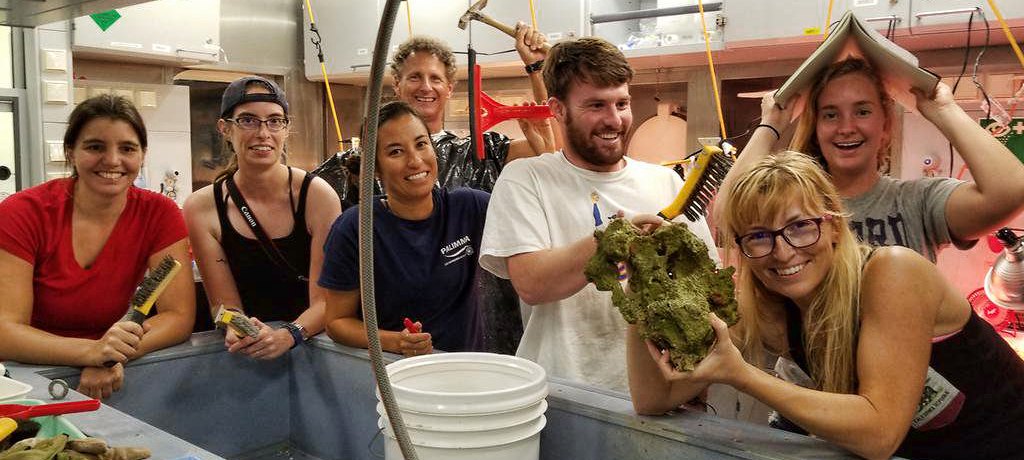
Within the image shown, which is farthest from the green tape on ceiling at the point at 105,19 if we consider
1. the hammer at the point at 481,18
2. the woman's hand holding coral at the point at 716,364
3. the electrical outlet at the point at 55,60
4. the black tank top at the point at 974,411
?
the black tank top at the point at 974,411

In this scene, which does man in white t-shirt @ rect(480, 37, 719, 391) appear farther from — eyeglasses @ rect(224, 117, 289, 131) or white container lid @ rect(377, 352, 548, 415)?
eyeglasses @ rect(224, 117, 289, 131)

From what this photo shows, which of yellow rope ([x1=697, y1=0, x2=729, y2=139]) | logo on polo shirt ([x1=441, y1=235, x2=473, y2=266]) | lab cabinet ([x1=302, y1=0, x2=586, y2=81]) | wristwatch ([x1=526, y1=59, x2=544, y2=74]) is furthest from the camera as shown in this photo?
lab cabinet ([x1=302, y1=0, x2=586, y2=81])

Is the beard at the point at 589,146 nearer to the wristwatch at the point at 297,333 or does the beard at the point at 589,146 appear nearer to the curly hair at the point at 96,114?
the wristwatch at the point at 297,333

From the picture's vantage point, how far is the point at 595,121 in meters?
1.36

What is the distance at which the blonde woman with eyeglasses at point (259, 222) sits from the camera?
5.58ft

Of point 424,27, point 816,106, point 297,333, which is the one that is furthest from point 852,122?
point 424,27

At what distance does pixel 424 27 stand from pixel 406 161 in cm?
249

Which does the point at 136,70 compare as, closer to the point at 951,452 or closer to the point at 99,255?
the point at 99,255

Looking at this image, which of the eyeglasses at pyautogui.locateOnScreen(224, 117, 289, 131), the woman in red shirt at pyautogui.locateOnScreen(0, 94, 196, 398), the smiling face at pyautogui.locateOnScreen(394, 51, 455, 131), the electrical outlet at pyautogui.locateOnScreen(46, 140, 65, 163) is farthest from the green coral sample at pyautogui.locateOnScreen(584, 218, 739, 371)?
the electrical outlet at pyautogui.locateOnScreen(46, 140, 65, 163)

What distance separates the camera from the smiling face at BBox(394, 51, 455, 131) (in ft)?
6.80

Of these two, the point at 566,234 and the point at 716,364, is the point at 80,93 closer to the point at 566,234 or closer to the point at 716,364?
the point at 566,234

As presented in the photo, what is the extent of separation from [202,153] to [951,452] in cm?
381

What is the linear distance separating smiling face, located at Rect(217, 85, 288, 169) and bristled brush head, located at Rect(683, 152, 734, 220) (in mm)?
966

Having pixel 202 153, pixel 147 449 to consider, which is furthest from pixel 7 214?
pixel 202 153
